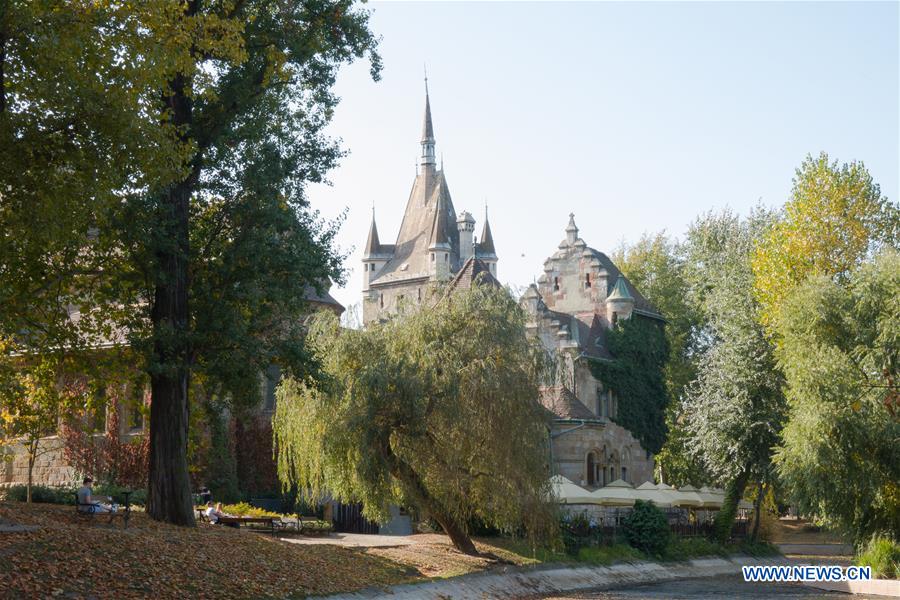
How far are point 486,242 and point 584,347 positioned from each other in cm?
5510

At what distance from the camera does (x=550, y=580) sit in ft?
99.7

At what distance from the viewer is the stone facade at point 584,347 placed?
50.4 metres

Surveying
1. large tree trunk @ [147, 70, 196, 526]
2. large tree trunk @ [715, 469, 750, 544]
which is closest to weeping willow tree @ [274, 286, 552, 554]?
large tree trunk @ [147, 70, 196, 526]

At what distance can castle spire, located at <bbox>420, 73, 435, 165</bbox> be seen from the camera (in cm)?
11169

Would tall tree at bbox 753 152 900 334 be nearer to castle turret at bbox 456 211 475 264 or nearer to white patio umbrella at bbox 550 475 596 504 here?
white patio umbrella at bbox 550 475 596 504

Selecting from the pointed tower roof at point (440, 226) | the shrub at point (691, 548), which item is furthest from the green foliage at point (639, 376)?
the pointed tower roof at point (440, 226)

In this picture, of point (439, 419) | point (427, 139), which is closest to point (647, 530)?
point (439, 419)

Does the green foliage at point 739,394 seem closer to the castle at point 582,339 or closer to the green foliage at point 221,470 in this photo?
the castle at point 582,339

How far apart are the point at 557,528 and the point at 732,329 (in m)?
18.5

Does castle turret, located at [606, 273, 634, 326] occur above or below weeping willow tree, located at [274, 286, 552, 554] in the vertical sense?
above

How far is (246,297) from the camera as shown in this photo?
77.4 feet

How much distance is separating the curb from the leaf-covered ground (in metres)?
0.65

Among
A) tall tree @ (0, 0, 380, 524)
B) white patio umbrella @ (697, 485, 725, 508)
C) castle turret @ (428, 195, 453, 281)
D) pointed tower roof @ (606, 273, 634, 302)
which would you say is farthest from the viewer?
castle turret @ (428, 195, 453, 281)

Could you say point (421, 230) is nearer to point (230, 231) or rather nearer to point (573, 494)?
point (573, 494)
